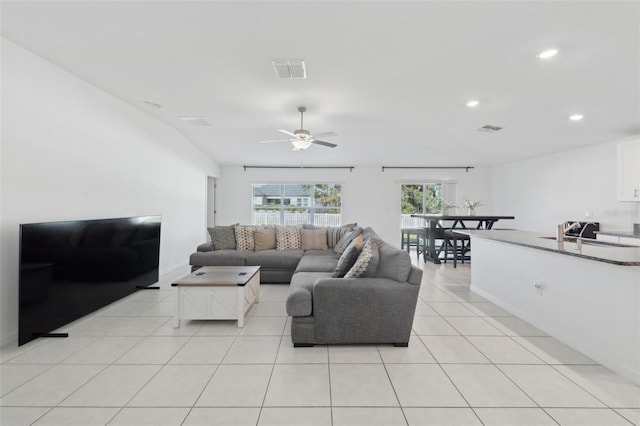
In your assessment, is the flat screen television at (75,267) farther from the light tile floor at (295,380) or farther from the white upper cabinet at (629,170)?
the white upper cabinet at (629,170)

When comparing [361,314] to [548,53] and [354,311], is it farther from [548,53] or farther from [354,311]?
[548,53]

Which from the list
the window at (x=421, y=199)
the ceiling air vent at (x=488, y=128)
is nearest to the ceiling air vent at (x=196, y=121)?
the ceiling air vent at (x=488, y=128)

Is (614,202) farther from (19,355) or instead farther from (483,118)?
(19,355)

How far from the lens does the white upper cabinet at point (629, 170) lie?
14.3ft

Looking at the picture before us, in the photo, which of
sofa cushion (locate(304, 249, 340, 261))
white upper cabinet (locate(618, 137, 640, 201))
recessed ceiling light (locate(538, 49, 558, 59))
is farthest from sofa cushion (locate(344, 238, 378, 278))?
white upper cabinet (locate(618, 137, 640, 201))

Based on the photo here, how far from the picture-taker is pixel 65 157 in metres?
3.04

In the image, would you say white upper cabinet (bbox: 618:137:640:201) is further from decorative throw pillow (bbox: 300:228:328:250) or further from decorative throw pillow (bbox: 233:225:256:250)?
decorative throw pillow (bbox: 233:225:256:250)

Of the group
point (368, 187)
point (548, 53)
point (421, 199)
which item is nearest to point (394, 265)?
point (548, 53)

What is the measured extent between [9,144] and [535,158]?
8.61 m

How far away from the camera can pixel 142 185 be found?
438 cm

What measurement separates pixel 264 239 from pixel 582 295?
4177 mm

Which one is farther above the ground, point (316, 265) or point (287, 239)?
point (287, 239)

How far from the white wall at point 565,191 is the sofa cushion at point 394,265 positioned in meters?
4.62

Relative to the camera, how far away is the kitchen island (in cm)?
210
